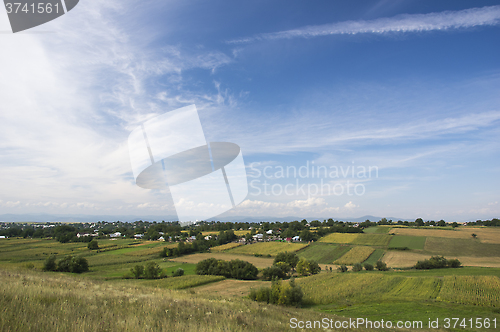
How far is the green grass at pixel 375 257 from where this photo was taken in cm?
5338

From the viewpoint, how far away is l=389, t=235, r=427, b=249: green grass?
66.7m

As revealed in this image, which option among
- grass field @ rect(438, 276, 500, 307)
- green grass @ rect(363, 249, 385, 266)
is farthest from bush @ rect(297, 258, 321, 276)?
grass field @ rect(438, 276, 500, 307)

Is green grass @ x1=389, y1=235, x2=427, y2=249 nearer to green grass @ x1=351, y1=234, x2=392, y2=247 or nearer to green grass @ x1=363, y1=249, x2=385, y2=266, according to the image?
green grass @ x1=351, y1=234, x2=392, y2=247

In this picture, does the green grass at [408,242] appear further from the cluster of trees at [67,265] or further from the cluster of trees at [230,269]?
the cluster of trees at [67,265]

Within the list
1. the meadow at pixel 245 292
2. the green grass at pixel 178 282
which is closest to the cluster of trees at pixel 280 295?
the meadow at pixel 245 292

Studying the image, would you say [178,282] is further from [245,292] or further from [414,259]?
[414,259]

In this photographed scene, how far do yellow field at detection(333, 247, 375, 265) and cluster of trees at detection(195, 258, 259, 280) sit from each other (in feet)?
75.1

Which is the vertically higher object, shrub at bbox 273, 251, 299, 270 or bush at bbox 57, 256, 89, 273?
bush at bbox 57, 256, 89, 273

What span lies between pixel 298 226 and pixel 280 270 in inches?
3155

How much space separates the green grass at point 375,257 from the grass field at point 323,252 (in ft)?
22.6

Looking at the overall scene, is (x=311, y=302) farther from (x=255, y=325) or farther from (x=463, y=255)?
(x=463, y=255)

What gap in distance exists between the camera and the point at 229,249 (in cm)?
7431

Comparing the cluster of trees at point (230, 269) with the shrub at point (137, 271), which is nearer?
the shrub at point (137, 271)

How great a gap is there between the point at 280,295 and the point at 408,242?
214 feet
